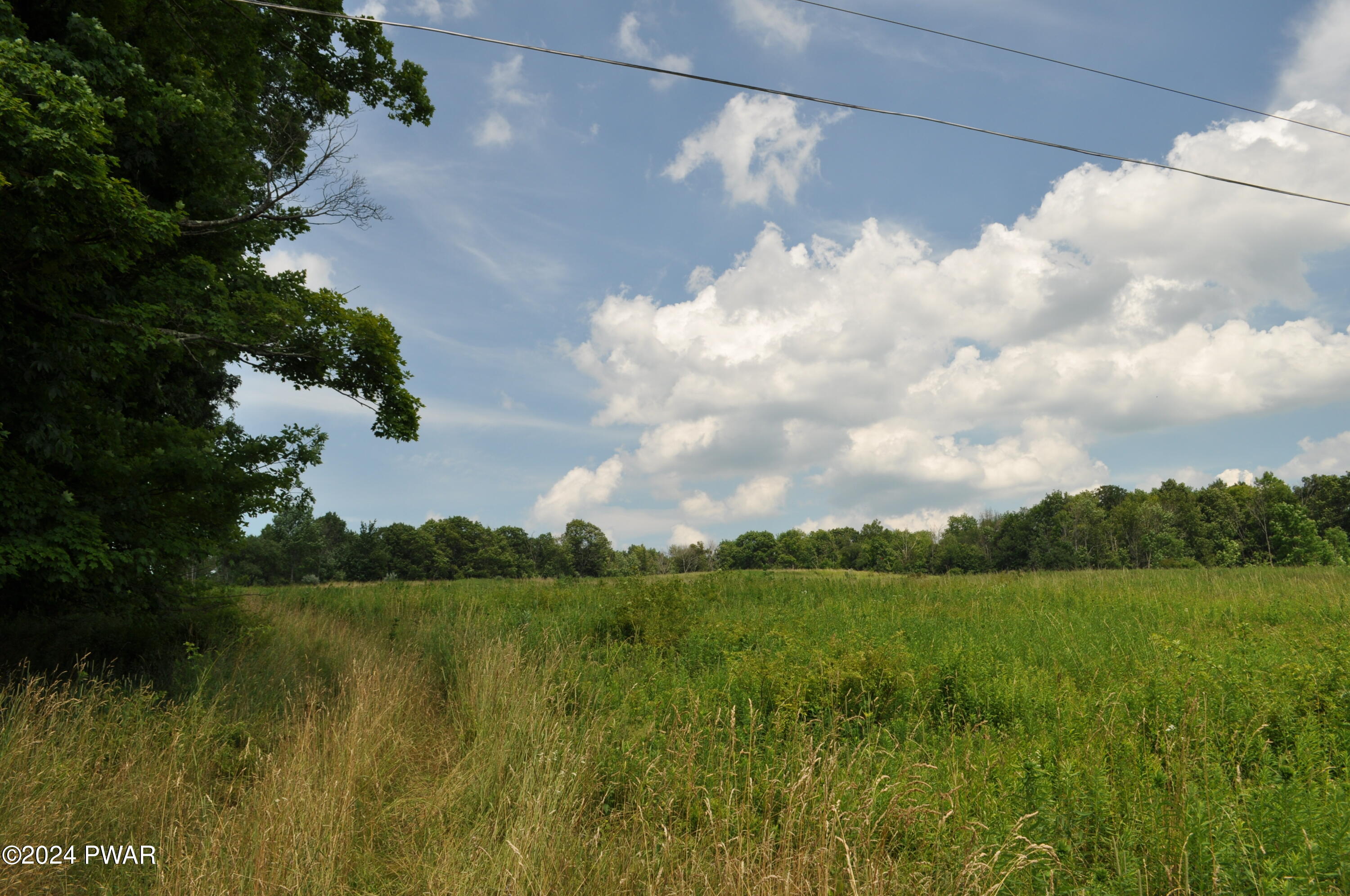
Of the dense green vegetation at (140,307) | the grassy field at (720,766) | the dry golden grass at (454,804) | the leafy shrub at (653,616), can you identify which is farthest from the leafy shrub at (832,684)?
the dense green vegetation at (140,307)

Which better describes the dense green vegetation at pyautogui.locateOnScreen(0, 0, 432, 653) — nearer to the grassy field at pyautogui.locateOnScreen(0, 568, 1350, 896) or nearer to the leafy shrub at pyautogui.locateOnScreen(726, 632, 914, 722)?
the grassy field at pyautogui.locateOnScreen(0, 568, 1350, 896)

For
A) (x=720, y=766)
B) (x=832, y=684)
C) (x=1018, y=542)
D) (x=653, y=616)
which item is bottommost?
(x=720, y=766)

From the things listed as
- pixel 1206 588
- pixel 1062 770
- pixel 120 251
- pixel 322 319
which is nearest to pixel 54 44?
pixel 120 251

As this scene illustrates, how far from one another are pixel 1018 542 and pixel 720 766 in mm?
110848

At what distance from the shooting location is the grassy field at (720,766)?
3568 millimetres

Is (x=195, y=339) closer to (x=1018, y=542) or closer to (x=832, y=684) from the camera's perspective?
(x=832, y=684)

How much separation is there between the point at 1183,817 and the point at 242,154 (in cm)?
1418

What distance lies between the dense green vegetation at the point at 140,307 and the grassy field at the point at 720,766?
1.89 meters

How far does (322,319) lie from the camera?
11.3m

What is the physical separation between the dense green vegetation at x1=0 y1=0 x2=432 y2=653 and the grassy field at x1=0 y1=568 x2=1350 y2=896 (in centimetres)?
189

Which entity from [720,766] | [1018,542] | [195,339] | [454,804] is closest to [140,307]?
[195,339]

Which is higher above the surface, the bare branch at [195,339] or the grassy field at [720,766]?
the bare branch at [195,339]

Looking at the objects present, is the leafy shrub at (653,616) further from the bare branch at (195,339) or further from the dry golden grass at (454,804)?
the bare branch at (195,339)

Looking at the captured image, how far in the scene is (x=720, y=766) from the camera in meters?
4.52
